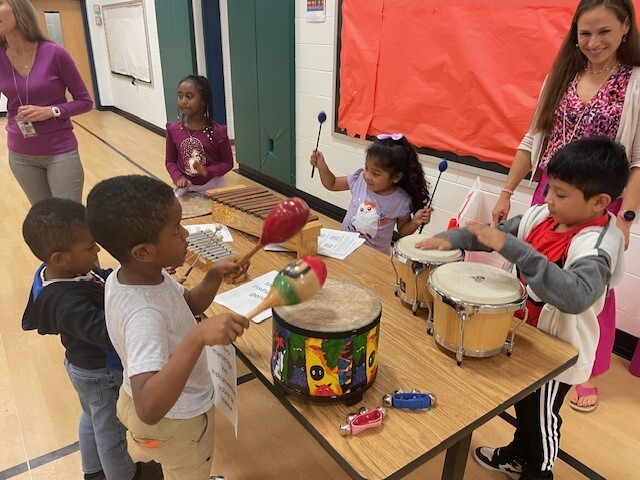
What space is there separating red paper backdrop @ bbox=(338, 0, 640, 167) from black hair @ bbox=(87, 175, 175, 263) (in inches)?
92.9

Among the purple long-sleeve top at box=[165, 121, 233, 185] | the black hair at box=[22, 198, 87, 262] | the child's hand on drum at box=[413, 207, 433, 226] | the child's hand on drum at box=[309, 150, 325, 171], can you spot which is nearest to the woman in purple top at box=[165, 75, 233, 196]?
the purple long-sleeve top at box=[165, 121, 233, 185]

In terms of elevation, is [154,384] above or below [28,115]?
below

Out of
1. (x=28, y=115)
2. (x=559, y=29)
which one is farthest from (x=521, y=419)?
(x=28, y=115)

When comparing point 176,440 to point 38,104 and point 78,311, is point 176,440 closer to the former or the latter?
point 78,311

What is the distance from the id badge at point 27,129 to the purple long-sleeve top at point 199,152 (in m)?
0.73

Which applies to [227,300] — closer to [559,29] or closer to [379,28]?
[559,29]

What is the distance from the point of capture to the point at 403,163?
2.32 metres

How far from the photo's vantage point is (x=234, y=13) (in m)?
5.03

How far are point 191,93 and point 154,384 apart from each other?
2214mm

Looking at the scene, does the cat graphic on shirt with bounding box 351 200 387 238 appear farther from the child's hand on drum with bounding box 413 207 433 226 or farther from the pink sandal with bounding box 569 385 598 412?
the pink sandal with bounding box 569 385 598 412

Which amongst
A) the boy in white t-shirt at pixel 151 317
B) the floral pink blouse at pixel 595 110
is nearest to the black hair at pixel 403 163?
the floral pink blouse at pixel 595 110

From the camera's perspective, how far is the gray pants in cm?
260

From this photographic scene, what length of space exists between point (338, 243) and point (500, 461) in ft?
3.51

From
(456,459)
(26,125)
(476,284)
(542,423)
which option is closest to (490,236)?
(476,284)
